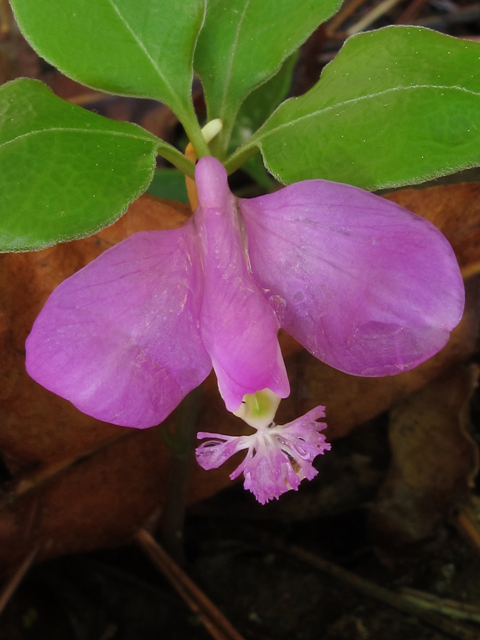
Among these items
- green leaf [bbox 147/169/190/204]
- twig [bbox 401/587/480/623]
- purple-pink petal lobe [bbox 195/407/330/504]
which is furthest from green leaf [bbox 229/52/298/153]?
twig [bbox 401/587/480/623]

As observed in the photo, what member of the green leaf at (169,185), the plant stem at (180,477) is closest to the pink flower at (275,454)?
the plant stem at (180,477)

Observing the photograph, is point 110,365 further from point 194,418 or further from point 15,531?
point 15,531

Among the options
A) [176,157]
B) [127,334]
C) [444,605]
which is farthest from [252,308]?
[444,605]

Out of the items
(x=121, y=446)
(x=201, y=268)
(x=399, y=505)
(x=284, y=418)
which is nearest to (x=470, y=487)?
(x=399, y=505)

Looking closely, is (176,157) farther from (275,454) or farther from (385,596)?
(385,596)

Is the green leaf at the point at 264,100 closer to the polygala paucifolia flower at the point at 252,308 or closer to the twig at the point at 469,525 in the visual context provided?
the polygala paucifolia flower at the point at 252,308
